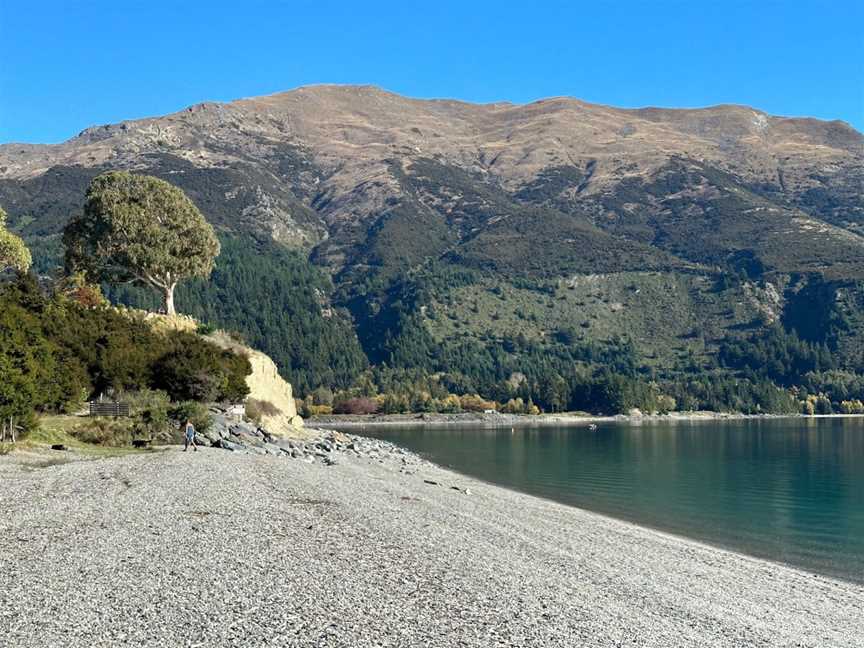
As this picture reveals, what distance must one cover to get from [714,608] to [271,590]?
35.7ft

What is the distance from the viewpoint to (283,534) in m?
22.9

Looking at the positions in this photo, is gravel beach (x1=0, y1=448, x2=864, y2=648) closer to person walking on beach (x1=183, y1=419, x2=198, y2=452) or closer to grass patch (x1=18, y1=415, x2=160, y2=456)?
grass patch (x1=18, y1=415, x2=160, y2=456)

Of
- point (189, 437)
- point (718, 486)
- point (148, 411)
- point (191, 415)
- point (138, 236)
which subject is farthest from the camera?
point (138, 236)

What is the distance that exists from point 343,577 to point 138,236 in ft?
196

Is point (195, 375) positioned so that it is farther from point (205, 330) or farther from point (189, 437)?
point (205, 330)

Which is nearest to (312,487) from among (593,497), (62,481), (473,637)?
(62,481)

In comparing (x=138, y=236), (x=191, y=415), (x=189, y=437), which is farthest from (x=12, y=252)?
(x=189, y=437)

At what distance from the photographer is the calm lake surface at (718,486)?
37.9 meters

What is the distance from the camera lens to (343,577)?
61.1 feet

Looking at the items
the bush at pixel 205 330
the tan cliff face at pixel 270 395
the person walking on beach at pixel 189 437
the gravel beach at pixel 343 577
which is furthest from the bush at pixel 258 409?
the gravel beach at pixel 343 577

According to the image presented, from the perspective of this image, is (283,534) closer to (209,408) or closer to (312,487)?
(312,487)

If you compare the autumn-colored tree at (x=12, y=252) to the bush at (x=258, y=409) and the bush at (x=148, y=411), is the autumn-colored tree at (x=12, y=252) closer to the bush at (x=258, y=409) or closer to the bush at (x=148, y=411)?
the bush at (x=148, y=411)

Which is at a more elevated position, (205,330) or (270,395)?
(205,330)

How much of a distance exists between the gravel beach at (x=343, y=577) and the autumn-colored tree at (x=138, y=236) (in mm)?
41191
